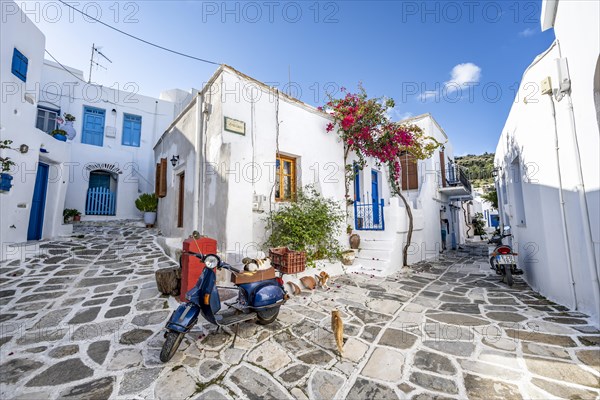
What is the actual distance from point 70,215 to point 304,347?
12.3 meters

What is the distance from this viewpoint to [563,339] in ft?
9.55

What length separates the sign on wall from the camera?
5.52 m

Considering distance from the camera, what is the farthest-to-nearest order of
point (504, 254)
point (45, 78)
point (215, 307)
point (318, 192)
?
point (45, 78)
point (318, 192)
point (504, 254)
point (215, 307)

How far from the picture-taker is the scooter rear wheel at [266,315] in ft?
10.7

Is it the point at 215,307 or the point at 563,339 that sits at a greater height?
the point at 215,307

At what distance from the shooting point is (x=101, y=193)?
37.9 feet

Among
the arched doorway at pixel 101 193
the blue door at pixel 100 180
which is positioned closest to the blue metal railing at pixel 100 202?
the arched doorway at pixel 101 193

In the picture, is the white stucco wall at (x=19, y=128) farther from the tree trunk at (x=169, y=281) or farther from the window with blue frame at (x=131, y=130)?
the window with blue frame at (x=131, y=130)

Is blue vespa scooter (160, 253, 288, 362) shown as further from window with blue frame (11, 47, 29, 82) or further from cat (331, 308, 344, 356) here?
window with blue frame (11, 47, 29, 82)

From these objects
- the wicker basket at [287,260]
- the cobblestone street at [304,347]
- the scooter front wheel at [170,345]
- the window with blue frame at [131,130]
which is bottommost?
the cobblestone street at [304,347]

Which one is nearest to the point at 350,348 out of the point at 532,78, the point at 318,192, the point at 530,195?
the point at 318,192

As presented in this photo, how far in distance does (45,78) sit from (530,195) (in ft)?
61.0

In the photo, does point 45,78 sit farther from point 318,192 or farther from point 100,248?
point 318,192

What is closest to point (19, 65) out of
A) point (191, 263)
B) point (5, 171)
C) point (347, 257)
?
point (5, 171)
